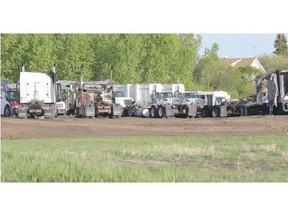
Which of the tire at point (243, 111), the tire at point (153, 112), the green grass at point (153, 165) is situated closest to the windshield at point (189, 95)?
the tire at point (153, 112)

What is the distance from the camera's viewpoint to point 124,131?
27859mm

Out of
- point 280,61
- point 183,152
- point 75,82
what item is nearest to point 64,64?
point 75,82

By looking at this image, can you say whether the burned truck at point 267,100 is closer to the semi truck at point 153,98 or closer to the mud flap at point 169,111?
the mud flap at point 169,111

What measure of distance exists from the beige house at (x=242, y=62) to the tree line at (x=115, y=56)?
0.63 m

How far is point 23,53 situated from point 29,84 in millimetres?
6092

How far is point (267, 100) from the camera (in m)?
37.8

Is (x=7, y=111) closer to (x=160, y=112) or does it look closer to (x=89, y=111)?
(x=89, y=111)

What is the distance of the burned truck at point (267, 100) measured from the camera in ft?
119

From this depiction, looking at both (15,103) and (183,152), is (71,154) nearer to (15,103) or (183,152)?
(183,152)

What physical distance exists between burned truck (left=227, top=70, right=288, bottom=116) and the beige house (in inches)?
82.4

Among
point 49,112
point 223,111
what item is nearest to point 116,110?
point 49,112

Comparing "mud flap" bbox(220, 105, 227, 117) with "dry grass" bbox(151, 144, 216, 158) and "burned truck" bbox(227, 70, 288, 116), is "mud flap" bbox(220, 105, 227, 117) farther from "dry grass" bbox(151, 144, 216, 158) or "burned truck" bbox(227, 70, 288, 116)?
"dry grass" bbox(151, 144, 216, 158)

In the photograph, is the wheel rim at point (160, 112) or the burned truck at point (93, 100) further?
the wheel rim at point (160, 112)

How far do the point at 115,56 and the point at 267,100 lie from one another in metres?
11.4
